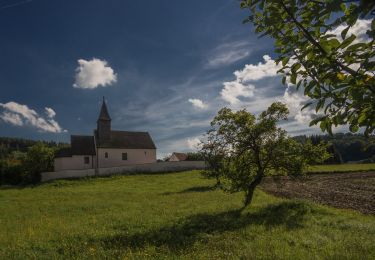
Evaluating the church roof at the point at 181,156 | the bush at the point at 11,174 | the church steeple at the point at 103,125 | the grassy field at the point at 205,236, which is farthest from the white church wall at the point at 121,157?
the grassy field at the point at 205,236

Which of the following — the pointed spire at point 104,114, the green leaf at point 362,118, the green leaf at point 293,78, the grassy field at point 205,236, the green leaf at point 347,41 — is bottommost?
the grassy field at point 205,236

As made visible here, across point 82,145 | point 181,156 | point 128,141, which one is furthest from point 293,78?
point 181,156

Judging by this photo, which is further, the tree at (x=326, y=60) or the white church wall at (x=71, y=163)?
the white church wall at (x=71, y=163)

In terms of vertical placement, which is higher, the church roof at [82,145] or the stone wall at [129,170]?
the church roof at [82,145]

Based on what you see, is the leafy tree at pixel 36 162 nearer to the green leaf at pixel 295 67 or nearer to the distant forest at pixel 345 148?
the distant forest at pixel 345 148

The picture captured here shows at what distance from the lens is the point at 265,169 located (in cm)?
1823

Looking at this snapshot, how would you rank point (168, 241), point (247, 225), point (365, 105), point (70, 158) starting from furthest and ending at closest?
point (70, 158)
point (247, 225)
point (168, 241)
point (365, 105)

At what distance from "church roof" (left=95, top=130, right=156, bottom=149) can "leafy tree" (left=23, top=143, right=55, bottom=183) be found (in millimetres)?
9337

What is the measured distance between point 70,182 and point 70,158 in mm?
12833

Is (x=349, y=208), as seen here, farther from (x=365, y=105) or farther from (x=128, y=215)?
(x=365, y=105)

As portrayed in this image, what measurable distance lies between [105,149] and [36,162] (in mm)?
11897

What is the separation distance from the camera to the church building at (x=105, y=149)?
5842 centimetres

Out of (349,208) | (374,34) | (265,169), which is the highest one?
(374,34)

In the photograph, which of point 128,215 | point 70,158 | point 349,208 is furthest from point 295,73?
point 70,158
